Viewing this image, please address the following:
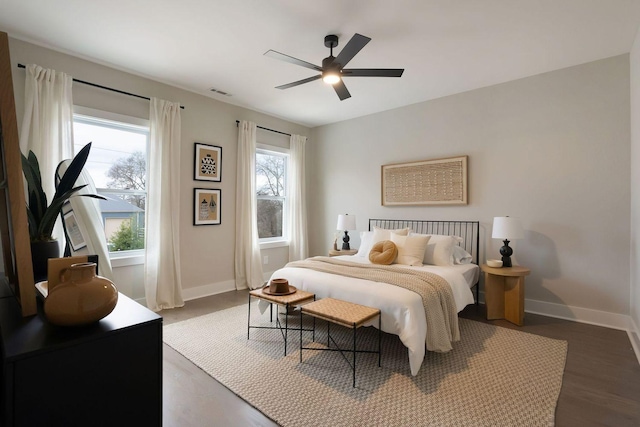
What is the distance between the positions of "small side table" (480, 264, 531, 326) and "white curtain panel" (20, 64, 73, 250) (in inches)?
177

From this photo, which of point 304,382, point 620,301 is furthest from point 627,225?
point 304,382

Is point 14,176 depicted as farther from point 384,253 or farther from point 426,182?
point 426,182

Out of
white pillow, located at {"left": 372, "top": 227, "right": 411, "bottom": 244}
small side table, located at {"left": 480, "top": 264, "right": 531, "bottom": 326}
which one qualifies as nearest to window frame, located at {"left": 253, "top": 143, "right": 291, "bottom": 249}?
white pillow, located at {"left": 372, "top": 227, "right": 411, "bottom": 244}

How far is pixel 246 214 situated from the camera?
15.6ft

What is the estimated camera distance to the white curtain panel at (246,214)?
15.5 ft

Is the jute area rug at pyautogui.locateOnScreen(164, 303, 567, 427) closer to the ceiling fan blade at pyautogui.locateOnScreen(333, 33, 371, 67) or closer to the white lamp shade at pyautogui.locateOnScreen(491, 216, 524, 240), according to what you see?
the white lamp shade at pyautogui.locateOnScreen(491, 216, 524, 240)

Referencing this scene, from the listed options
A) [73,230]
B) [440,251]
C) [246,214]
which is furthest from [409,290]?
Answer: [73,230]

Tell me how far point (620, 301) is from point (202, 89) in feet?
17.7

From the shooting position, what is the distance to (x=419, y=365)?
7.32 ft

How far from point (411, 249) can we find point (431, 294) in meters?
1.17

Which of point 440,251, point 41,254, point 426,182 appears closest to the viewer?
point 41,254

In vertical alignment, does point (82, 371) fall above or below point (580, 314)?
above

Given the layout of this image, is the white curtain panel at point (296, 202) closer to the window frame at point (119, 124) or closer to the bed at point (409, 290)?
the bed at point (409, 290)

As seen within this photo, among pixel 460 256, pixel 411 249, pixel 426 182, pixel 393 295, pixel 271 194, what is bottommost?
pixel 393 295
